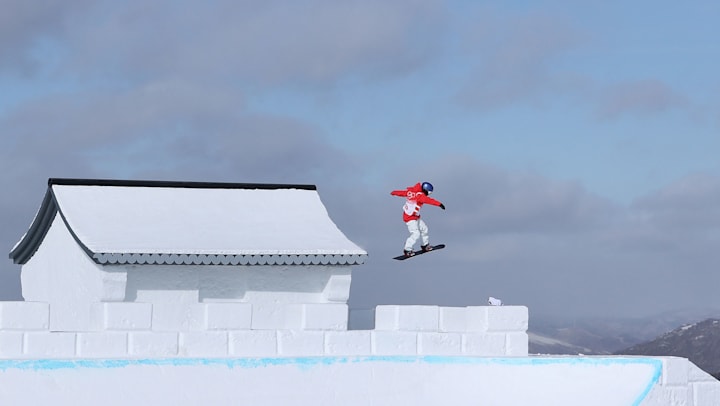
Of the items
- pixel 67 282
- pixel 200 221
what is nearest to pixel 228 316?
pixel 200 221

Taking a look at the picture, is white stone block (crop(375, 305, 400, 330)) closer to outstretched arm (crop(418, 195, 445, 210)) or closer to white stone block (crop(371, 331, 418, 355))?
white stone block (crop(371, 331, 418, 355))

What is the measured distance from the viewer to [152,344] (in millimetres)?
16391

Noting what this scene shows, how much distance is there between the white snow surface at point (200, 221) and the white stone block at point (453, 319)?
2909mm

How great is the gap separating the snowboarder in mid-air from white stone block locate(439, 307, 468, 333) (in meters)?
2.03

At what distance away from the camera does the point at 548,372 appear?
17562 mm

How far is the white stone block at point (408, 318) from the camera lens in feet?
58.1

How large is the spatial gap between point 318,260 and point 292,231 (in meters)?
1.40

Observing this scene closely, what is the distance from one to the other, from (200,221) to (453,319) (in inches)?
227

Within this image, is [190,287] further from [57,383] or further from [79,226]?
[57,383]

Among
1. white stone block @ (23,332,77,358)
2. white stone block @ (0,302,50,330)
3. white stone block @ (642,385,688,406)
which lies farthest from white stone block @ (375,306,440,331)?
white stone block @ (0,302,50,330)

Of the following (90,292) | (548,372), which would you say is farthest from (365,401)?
(90,292)

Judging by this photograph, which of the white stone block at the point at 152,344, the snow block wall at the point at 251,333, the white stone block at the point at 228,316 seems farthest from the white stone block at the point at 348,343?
the white stone block at the point at 152,344

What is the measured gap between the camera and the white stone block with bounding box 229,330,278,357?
16766 millimetres

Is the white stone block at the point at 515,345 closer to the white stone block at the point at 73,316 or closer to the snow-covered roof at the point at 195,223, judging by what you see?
the snow-covered roof at the point at 195,223
